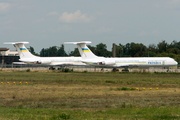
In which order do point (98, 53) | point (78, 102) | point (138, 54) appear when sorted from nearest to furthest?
point (78, 102) → point (138, 54) → point (98, 53)

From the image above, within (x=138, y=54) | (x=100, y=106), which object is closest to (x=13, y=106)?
(x=100, y=106)

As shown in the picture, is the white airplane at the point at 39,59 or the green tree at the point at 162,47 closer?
the white airplane at the point at 39,59

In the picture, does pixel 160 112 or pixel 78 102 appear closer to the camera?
pixel 160 112

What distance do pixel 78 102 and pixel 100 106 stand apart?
199cm

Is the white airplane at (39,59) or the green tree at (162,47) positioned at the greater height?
the green tree at (162,47)

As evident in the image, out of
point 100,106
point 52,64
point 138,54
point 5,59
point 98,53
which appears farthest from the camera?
point 98,53

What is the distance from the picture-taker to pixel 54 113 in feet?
45.1

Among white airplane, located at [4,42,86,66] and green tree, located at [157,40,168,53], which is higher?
green tree, located at [157,40,168,53]

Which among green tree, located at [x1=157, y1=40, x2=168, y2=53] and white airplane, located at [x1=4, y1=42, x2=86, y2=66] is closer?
white airplane, located at [x1=4, y1=42, x2=86, y2=66]

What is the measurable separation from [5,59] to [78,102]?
94743 mm

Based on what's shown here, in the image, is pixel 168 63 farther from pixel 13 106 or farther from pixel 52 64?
pixel 13 106

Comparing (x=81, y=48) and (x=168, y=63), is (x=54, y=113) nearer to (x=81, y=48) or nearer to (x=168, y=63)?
(x=81, y=48)

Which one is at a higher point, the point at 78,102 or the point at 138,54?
the point at 138,54

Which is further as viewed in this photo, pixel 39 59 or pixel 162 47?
pixel 162 47
